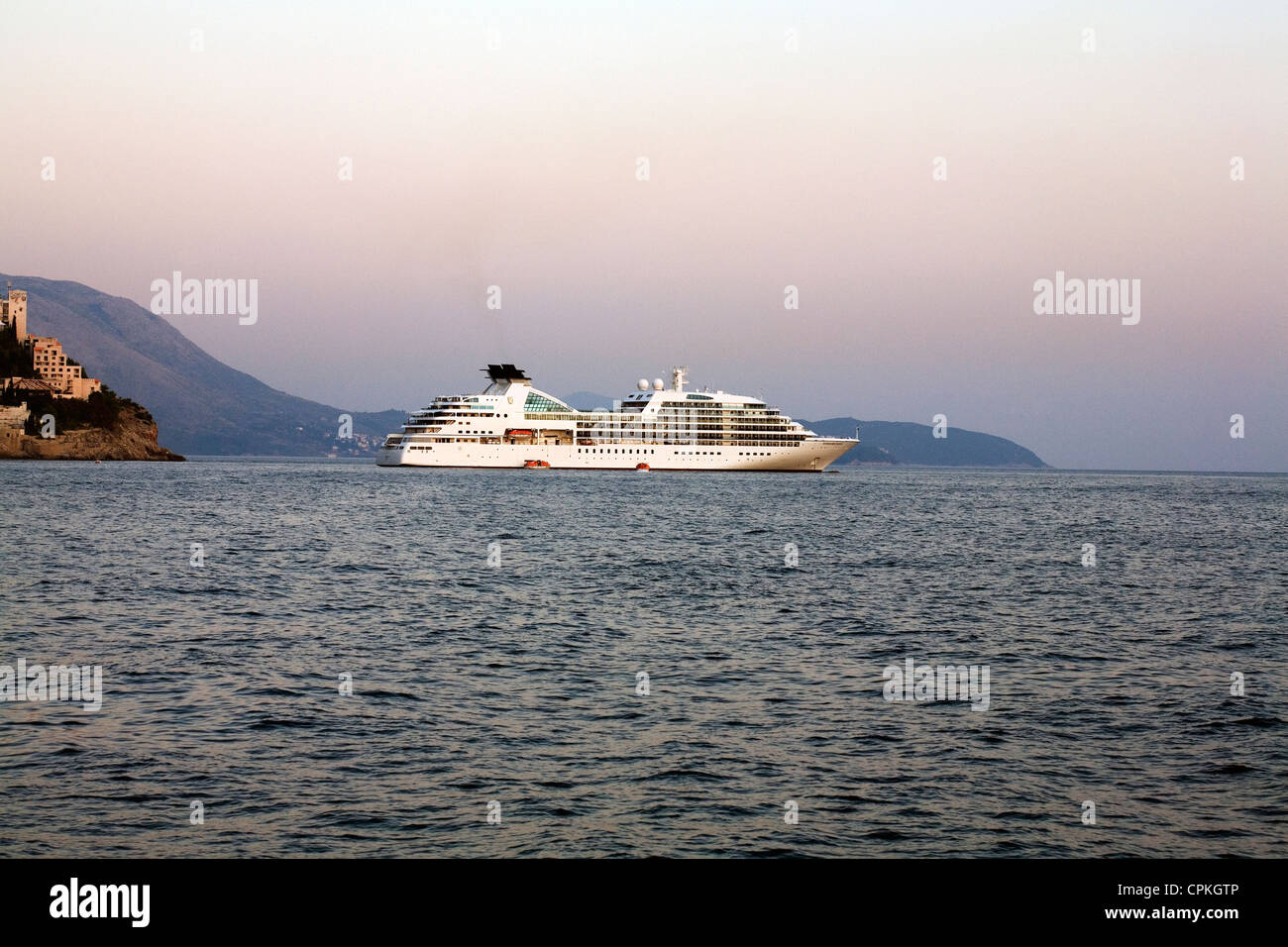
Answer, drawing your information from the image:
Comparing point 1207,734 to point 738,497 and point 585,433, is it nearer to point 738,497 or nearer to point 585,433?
point 738,497

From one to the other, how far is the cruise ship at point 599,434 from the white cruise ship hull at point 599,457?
13 cm

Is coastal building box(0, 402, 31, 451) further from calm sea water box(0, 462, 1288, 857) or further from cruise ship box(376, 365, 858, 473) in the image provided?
calm sea water box(0, 462, 1288, 857)

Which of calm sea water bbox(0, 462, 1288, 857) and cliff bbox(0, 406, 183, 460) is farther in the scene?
cliff bbox(0, 406, 183, 460)

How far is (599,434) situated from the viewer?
15488 cm

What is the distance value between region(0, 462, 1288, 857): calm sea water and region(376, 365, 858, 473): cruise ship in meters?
113

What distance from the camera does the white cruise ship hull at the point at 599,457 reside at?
152375 mm

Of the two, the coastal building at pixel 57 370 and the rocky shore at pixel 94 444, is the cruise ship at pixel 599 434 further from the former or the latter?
the coastal building at pixel 57 370

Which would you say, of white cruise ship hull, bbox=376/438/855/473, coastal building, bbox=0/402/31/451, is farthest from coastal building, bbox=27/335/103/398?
white cruise ship hull, bbox=376/438/855/473

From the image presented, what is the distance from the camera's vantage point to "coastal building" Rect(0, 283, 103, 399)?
187 meters

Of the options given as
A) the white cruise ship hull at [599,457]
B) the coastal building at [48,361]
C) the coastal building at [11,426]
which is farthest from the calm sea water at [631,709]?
the coastal building at [48,361]

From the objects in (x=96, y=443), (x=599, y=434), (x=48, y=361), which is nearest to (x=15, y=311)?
(x=48, y=361)

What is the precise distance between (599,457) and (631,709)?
13932 centimetres
